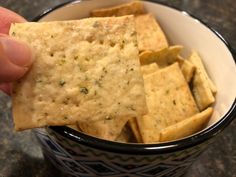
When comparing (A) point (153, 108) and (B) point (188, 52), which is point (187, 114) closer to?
(A) point (153, 108)

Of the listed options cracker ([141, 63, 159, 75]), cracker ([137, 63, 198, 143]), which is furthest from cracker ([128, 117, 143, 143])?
cracker ([141, 63, 159, 75])

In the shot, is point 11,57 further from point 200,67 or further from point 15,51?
point 200,67

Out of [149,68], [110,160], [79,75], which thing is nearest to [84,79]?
[79,75]

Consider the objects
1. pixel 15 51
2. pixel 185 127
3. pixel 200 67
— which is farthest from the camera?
pixel 200 67

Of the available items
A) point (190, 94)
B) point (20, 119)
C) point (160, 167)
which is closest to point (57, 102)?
point (20, 119)

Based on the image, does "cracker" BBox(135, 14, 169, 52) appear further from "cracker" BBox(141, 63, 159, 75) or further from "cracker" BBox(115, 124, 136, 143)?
"cracker" BBox(115, 124, 136, 143)

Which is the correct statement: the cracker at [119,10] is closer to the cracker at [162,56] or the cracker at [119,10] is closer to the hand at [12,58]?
the cracker at [162,56]

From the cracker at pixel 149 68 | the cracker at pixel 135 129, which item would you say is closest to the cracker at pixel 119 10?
the cracker at pixel 149 68
